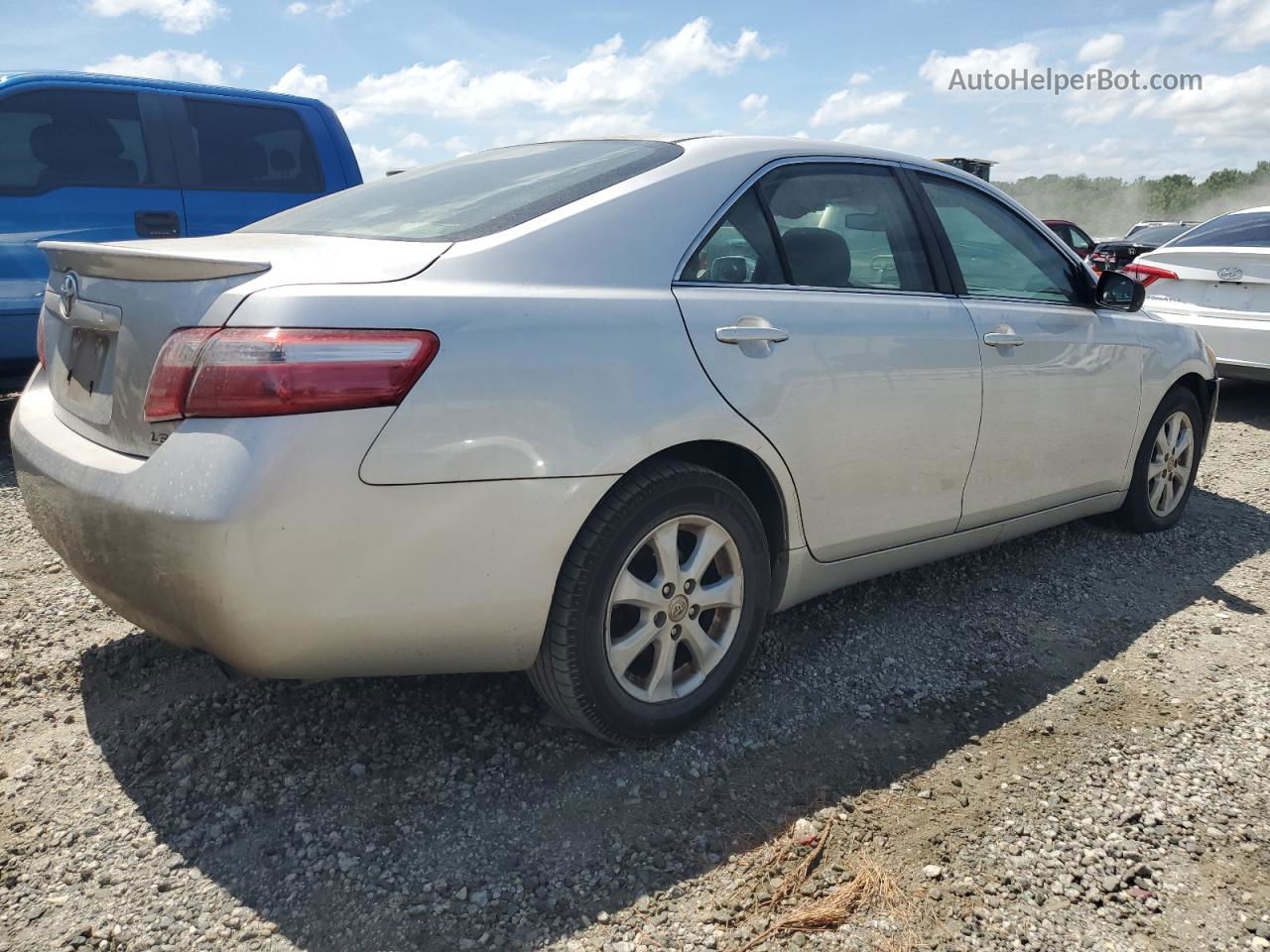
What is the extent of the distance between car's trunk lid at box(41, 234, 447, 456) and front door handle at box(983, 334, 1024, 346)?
1885mm

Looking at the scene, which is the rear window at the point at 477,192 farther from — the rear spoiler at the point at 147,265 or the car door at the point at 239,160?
the car door at the point at 239,160

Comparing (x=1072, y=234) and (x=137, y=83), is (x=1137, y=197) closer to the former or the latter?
(x=1072, y=234)

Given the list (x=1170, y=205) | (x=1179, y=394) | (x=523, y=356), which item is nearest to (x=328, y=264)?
(x=523, y=356)

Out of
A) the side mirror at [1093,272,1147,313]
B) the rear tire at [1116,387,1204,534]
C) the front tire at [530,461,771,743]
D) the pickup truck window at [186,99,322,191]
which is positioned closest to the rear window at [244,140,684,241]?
the front tire at [530,461,771,743]

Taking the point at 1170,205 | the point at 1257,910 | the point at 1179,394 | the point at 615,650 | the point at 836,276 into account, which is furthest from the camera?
the point at 1170,205

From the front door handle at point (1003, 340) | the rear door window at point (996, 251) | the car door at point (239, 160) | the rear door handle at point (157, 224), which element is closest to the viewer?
the front door handle at point (1003, 340)

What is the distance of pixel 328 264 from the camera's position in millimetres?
2080

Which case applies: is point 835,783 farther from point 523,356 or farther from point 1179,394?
point 1179,394

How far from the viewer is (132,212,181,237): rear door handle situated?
5504 millimetres

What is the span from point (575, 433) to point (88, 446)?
1.11 metres

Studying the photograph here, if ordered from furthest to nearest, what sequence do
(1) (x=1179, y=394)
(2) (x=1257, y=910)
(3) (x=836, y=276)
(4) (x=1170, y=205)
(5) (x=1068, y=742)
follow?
(4) (x=1170, y=205) → (1) (x=1179, y=394) → (3) (x=836, y=276) → (5) (x=1068, y=742) → (2) (x=1257, y=910)

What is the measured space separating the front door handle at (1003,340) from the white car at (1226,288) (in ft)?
12.8

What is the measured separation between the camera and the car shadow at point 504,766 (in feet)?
6.63

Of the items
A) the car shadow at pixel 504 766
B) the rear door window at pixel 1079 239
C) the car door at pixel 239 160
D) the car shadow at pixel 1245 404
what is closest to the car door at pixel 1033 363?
the car shadow at pixel 504 766
